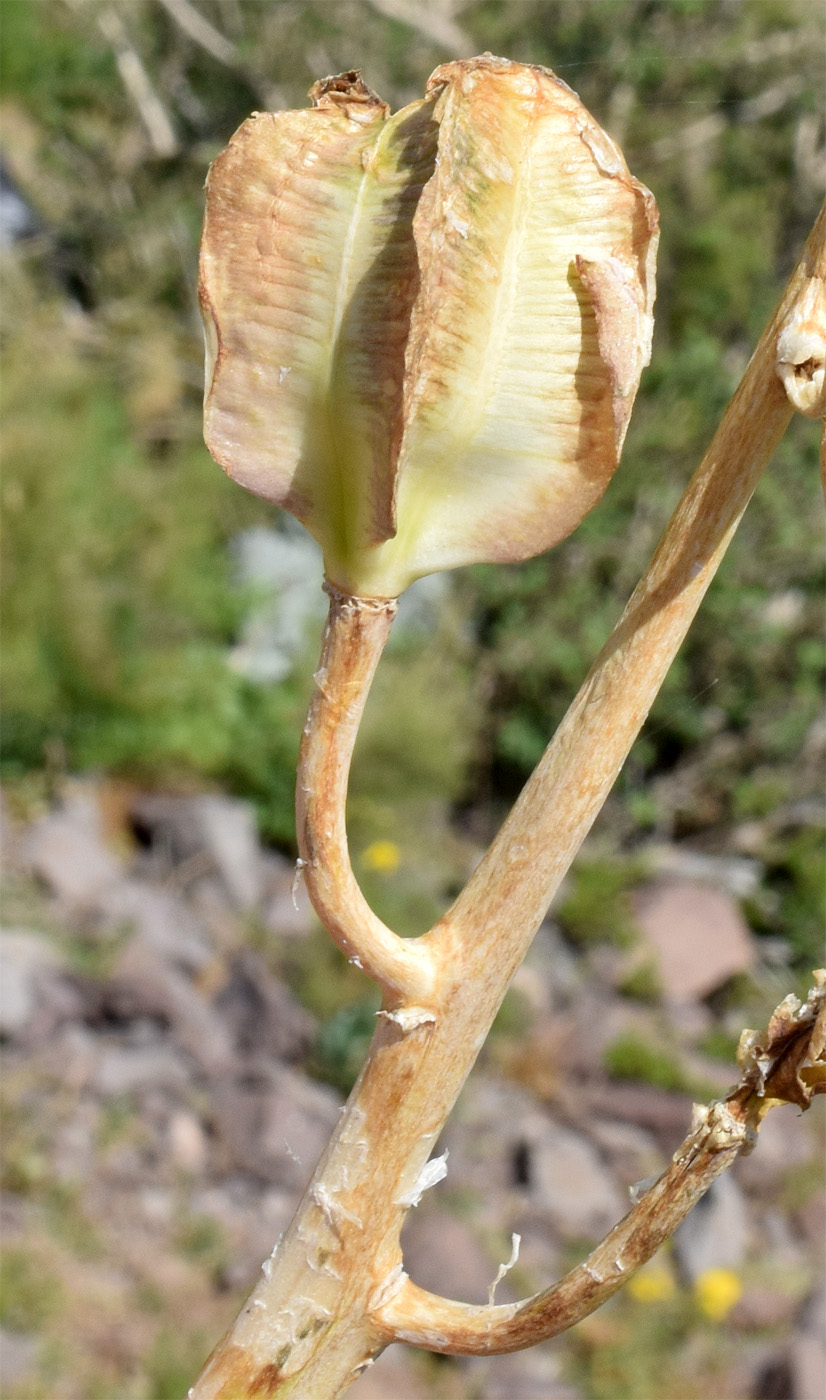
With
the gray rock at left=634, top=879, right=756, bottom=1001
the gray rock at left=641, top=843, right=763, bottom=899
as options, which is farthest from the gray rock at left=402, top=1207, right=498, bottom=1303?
the gray rock at left=641, top=843, right=763, bottom=899

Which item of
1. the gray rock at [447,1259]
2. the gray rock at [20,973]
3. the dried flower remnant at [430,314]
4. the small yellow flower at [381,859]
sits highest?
the small yellow flower at [381,859]

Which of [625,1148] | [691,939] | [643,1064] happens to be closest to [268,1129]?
[625,1148]

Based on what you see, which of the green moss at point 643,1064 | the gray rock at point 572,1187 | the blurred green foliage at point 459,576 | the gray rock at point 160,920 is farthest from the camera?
the blurred green foliage at point 459,576

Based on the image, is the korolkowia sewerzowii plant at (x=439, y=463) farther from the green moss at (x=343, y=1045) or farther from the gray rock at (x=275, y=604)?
the gray rock at (x=275, y=604)

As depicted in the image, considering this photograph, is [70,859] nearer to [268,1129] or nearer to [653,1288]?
[268,1129]

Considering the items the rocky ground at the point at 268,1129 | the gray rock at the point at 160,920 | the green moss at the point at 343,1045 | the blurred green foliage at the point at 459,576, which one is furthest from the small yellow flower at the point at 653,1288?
the blurred green foliage at the point at 459,576

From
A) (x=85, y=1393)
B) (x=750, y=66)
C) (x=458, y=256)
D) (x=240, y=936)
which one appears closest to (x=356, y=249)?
(x=458, y=256)

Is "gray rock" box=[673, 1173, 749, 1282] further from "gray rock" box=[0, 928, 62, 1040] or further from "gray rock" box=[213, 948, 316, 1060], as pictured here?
"gray rock" box=[0, 928, 62, 1040]
